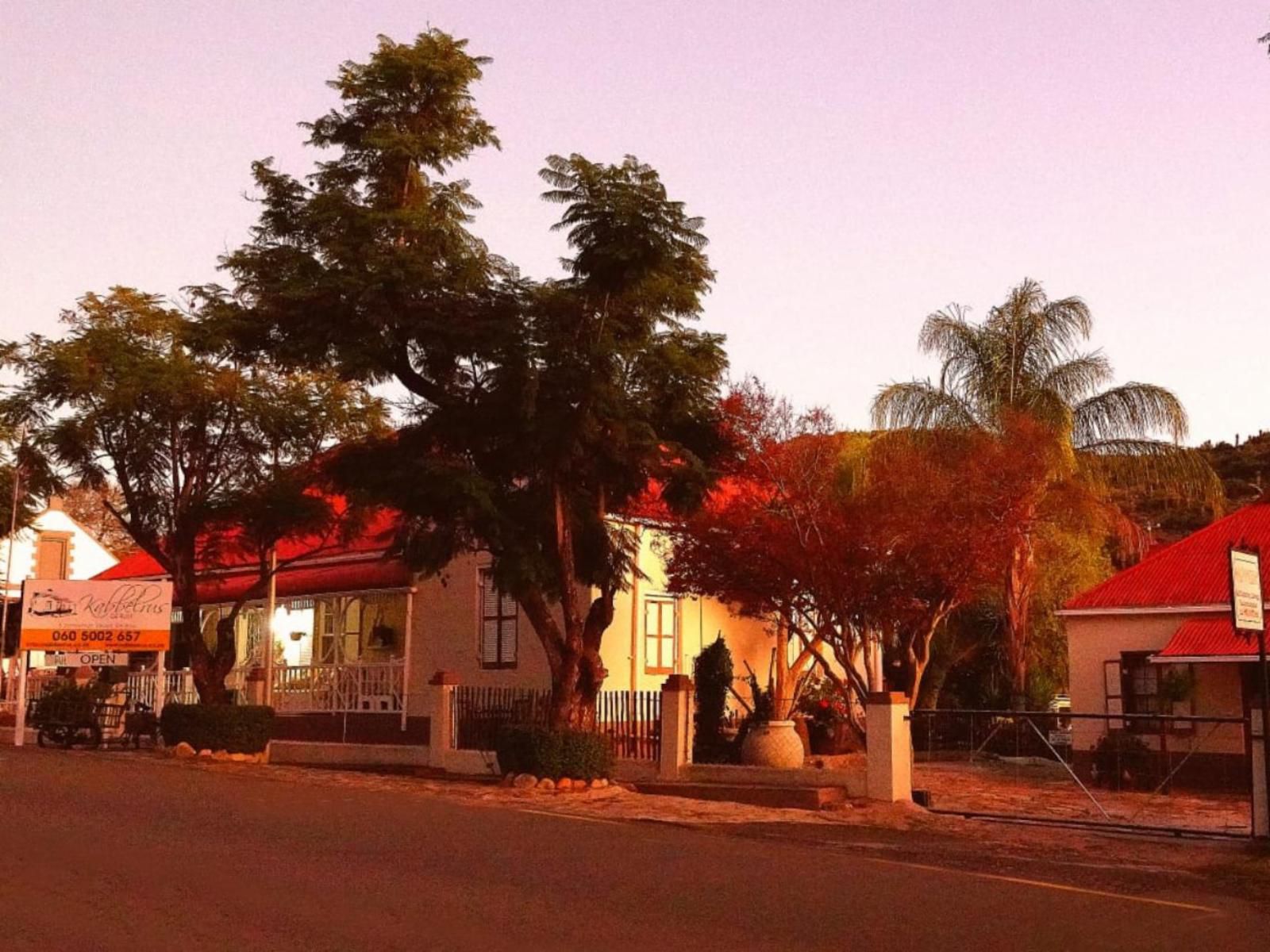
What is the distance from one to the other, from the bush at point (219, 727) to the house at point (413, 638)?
13.1ft

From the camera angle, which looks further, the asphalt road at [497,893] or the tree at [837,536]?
the tree at [837,536]

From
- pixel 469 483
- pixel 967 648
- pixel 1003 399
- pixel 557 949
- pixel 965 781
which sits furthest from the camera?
pixel 967 648

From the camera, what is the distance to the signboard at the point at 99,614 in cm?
2583

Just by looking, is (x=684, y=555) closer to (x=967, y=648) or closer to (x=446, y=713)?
(x=446, y=713)

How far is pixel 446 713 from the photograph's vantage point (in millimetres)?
22609

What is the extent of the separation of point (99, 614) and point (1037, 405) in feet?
65.0

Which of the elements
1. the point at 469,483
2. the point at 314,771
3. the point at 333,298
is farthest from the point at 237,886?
the point at 314,771

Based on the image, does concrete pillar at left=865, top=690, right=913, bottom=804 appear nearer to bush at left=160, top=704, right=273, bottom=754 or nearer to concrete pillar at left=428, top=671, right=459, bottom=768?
concrete pillar at left=428, top=671, right=459, bottom=768

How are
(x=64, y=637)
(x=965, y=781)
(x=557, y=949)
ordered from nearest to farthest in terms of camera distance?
1. (x=557, y=949)
2. (x=965, y=781)
3. (x=64, y=637)

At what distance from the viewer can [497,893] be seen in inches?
371

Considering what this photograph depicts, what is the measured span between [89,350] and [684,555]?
11.0 metres

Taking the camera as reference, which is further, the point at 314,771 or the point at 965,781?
the point at 314,771

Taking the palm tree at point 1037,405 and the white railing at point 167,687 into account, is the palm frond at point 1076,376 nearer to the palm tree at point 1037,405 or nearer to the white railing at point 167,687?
the palm tree at point 1037,405

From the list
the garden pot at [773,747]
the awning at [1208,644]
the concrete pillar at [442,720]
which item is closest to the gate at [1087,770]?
the awning at [1208,644]
